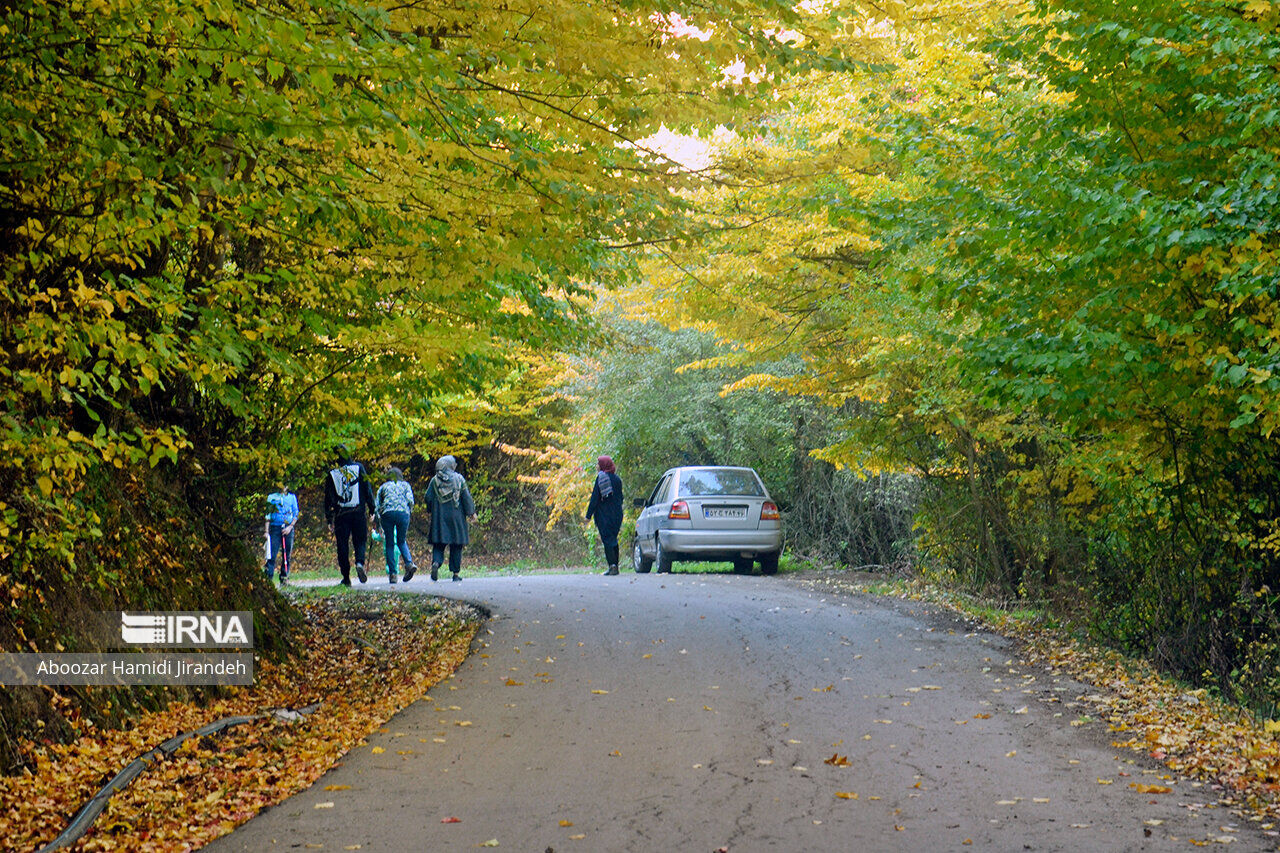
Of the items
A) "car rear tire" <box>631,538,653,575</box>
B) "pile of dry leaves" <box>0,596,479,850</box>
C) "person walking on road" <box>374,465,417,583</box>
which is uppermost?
"person walking on road" <box>374,465,417,583</box>

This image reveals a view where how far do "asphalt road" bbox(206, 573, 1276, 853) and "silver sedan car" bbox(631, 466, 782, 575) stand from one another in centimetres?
781

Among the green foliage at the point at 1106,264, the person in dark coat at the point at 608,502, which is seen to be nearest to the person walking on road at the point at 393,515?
the person in dark coat at the point at 608,502

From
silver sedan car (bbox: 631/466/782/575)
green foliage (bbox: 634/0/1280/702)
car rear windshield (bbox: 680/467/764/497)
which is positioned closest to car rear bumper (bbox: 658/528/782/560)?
silver sedan car (bbox: 631/466/782/575)

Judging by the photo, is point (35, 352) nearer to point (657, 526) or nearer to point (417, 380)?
point (417, 380)

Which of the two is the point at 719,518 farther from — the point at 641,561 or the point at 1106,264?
the point at 1106,264

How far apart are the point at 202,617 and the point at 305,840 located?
13.7 feet

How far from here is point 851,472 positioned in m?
19.2

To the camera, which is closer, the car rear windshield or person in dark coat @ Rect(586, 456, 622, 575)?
the car rear windshield

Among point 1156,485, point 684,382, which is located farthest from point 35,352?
point 684,382

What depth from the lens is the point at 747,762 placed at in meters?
6.35

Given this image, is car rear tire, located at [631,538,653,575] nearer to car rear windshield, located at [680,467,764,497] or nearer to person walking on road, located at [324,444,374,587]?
car rear windshield, located at [680,467,764,497]

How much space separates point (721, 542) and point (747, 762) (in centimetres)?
1248

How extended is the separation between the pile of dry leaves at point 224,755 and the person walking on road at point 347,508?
225 inches

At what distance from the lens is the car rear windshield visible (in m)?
19.0
